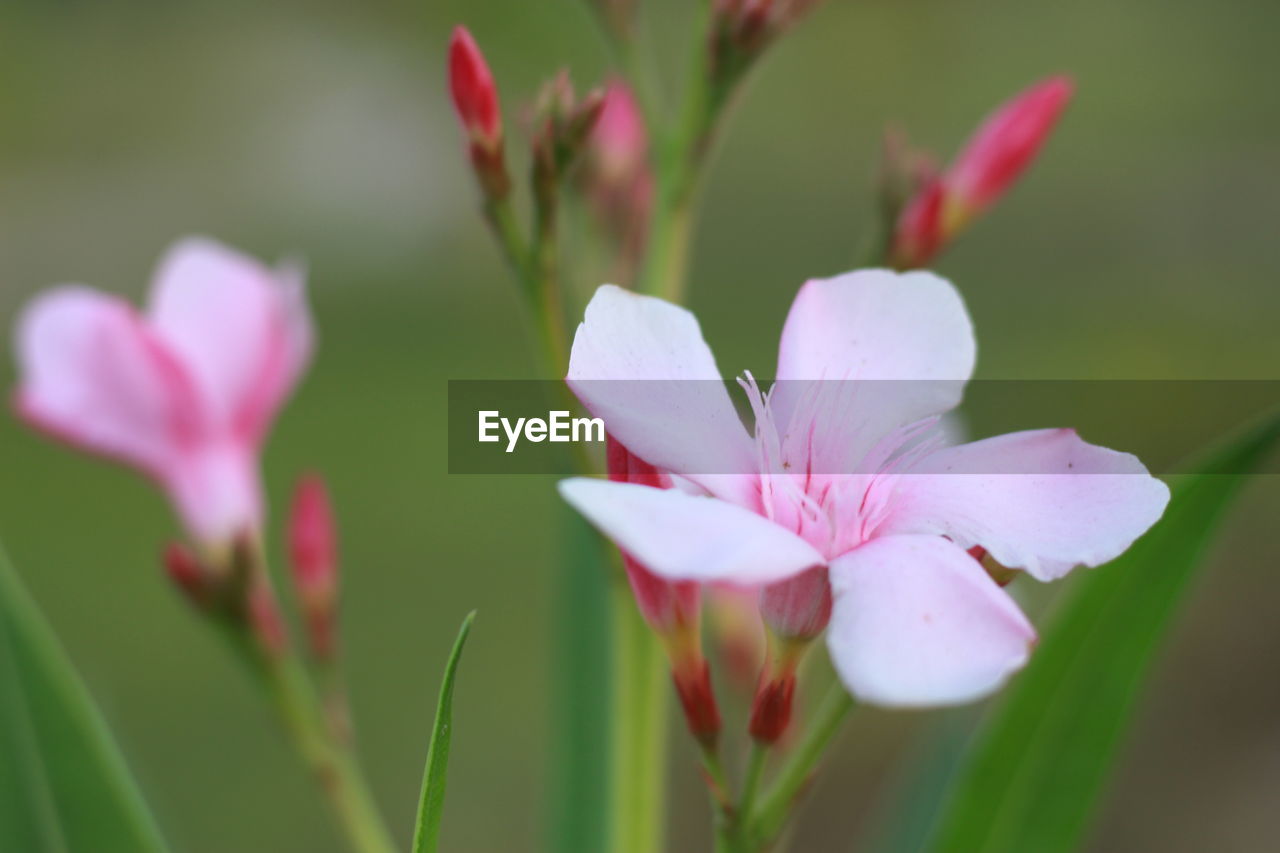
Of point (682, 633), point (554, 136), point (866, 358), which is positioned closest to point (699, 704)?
point (682, 633)

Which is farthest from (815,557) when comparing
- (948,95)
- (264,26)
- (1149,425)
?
(264,26)

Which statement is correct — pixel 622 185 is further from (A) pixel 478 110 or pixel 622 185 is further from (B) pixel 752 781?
(B) pixel 752 781

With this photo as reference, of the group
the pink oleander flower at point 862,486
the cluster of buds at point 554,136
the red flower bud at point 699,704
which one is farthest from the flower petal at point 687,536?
the cluster of buds at point 554,136

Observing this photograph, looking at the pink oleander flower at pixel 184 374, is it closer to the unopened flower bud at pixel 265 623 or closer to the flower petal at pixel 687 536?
the unopened flower bud at pixel 265 623

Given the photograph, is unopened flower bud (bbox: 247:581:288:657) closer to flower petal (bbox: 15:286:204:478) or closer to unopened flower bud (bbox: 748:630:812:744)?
flower petal (bbox: 15:286:204:478)

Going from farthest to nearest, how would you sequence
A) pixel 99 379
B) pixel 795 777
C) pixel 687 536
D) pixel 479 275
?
pixel 479 275, pixel 99 379, pixel 795 777, pixel 687 536

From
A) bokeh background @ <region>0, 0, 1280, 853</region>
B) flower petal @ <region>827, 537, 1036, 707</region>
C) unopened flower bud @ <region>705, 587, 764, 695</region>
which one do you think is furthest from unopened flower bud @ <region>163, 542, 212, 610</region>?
flower petal @ <region>827, 537, 1036, 707</region>
